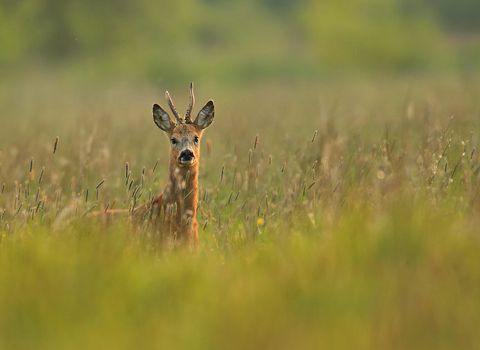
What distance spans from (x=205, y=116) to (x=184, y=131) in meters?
0.29

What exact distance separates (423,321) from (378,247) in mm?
585

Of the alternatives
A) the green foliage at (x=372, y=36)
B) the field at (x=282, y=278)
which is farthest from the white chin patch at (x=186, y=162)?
the green foliage at (x=372, y=36)

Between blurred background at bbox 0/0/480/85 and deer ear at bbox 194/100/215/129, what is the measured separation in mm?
17801

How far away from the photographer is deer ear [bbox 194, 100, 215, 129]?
16.4 ft

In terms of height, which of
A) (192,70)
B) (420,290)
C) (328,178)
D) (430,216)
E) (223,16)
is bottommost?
(420,290)

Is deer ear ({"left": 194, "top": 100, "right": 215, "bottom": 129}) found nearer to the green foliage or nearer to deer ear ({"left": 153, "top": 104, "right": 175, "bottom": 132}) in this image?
deer ear ({"left": 153, "top": 104, "right": 175, "bottom": 132})

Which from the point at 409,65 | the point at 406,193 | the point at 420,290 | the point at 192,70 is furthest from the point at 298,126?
the point at 409,65

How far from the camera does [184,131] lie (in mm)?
4895

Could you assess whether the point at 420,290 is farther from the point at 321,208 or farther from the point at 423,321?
the point at 321,208

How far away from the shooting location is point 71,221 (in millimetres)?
3676

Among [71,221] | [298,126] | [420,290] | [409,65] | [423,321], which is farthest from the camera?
[409,65]

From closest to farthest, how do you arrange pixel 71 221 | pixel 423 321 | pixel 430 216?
pixel 423 321, pixel 430 216, pixel 71 221

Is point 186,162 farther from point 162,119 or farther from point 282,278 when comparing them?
point 282,278

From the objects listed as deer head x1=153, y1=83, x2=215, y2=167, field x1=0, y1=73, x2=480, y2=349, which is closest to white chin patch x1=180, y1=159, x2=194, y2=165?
deer head x1=153, y1=83, x2=215, y2=167
